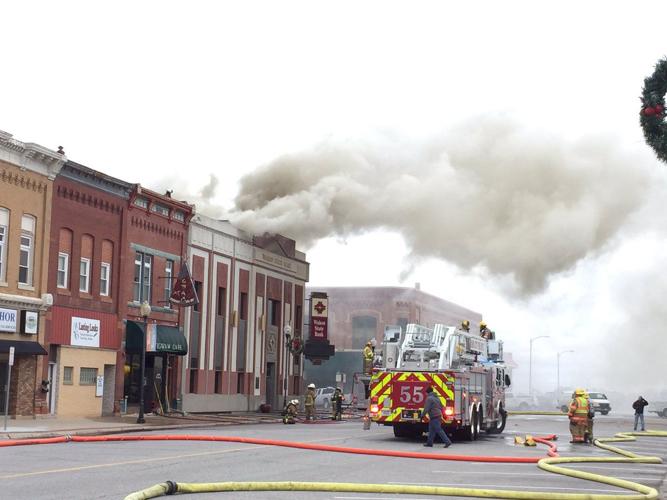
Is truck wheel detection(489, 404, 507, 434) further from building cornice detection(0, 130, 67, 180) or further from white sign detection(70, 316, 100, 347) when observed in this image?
building cornice detection(0, 130, 67, 180)

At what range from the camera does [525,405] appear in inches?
3548

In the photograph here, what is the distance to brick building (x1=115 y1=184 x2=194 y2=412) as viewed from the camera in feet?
138

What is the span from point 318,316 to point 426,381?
28.6 m

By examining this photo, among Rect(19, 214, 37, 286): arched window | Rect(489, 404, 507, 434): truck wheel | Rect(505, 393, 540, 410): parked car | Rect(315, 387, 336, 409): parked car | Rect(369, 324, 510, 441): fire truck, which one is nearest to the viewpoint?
Rect(369, 324, 510, 441): fire truck

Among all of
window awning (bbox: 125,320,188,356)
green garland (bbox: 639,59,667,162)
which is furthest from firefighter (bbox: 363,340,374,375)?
window awning (bbox: 125,320,188,356)

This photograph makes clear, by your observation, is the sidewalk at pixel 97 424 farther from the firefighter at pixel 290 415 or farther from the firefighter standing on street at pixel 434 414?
the firefighter standing on street at pixel 434 414

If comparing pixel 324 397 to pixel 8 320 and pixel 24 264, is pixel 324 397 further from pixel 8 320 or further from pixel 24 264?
pixel 8 320

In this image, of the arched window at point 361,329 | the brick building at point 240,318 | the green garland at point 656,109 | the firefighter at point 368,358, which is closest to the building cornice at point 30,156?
the brick building at point 240,318

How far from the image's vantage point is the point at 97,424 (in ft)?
114

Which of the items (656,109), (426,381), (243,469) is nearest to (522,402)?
(426,381)

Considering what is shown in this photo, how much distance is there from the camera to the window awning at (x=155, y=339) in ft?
137

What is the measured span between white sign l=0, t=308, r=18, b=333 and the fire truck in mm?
13950

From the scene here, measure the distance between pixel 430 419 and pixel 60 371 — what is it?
17.7m

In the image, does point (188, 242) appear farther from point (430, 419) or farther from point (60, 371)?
point (430, 419)
